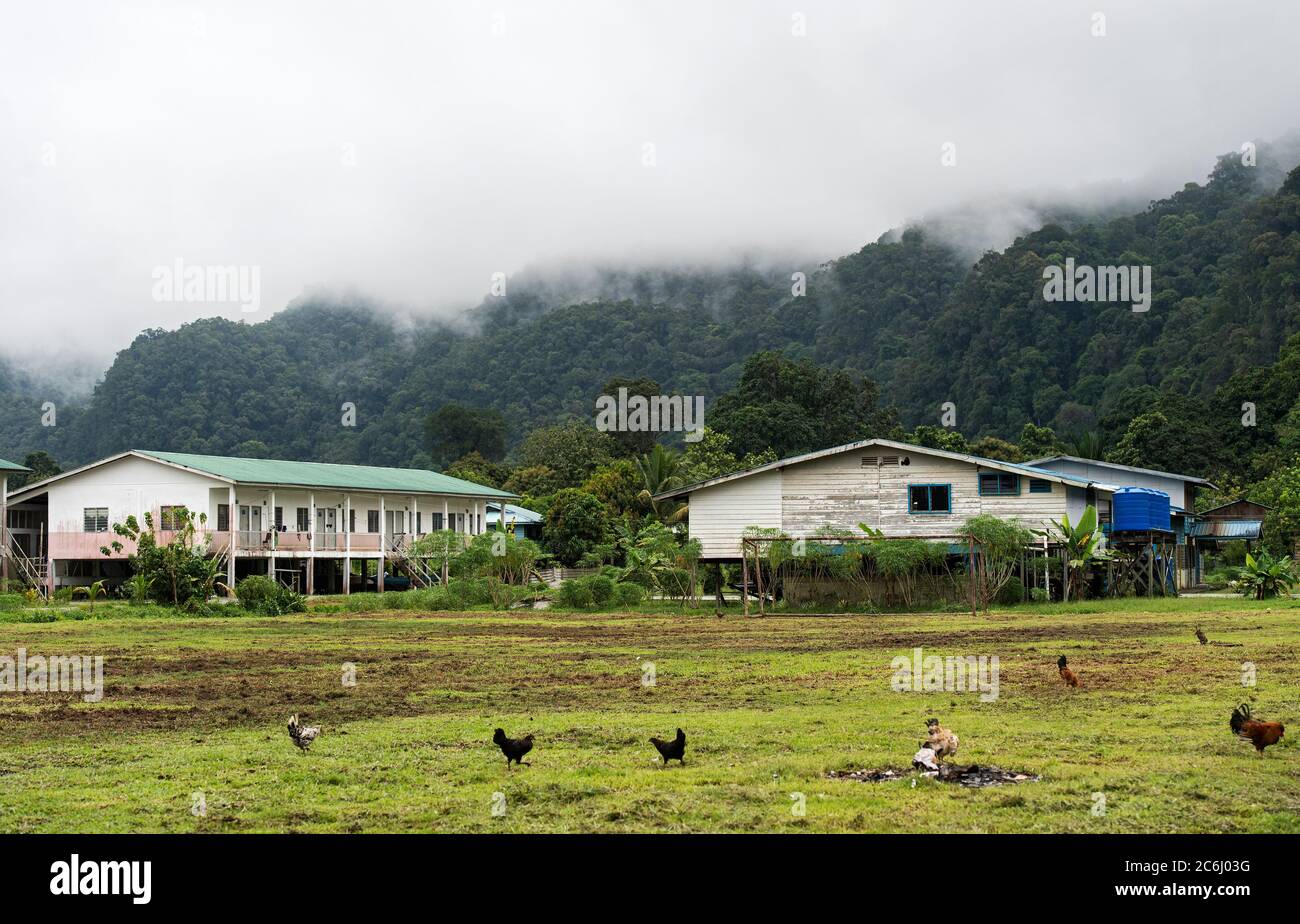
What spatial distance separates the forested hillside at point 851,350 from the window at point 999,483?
43.1 metres

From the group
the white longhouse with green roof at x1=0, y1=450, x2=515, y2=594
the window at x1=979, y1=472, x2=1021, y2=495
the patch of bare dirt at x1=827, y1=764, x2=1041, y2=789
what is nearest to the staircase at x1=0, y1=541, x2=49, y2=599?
the white longhouse with green roof at x1=0, y1=450, x2=515, y2=594

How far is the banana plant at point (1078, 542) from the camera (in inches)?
1630

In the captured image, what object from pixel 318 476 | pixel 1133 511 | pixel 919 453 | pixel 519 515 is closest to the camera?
pixel 919 453

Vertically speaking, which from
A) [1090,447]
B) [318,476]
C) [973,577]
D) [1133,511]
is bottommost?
[973,577]

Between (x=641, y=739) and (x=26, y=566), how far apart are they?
46.2 meters

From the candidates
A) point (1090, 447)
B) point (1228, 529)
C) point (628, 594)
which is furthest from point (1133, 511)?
point (1090, 447)

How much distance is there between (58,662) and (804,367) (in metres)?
75.7

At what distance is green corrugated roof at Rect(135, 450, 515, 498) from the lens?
173 feet

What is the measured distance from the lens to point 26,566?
53.3 m

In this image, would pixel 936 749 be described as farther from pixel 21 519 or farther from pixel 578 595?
pixel 21 519

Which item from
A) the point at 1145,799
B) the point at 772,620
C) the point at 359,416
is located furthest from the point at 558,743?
the point at 359,416

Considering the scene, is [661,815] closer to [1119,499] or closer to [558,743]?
[558,743]

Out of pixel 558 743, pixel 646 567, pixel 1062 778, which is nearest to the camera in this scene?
pixel 1062 778
